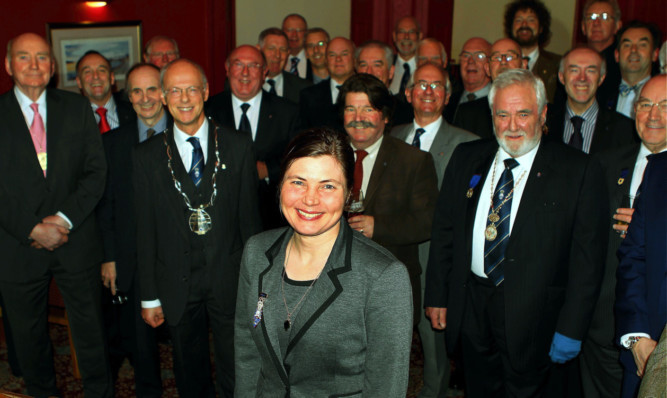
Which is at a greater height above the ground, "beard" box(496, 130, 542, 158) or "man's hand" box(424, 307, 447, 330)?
"beard" box(496, 130, 542, 158)

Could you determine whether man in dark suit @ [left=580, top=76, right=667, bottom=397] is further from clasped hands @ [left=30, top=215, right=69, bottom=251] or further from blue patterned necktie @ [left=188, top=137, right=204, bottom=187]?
clasped hands @ [left=30, top=215, right=69, bottom=251]

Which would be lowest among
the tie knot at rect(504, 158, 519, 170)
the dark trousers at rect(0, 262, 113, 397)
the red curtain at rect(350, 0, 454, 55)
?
the dark trousers at rect(0, 262, 113, 397)

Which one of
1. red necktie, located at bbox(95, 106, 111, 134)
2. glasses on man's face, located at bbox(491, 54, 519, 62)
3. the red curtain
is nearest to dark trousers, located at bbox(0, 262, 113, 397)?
red necktie, located at bbox(95, 106, 111, 134)

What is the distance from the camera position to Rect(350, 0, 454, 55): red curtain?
886 centimetres

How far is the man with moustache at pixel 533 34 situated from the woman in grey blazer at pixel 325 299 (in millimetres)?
4250

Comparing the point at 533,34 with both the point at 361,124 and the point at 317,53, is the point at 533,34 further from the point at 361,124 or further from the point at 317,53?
the point at 361,124

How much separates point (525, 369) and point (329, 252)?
4.48ft

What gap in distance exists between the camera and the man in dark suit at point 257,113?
4.52 metres

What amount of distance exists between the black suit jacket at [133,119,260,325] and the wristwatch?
1.83m

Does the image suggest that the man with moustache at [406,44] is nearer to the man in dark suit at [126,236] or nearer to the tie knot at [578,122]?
the tie knot at [578,122]

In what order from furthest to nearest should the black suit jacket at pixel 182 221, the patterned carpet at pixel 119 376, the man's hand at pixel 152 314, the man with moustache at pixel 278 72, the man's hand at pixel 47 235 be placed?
the man with moustache at pixel 278 72 → the patterned carpet at pixel 119 376 → the man's hand at pixel 47 235 → the man's hand at pixel 152 314 → the black suit jacket at pixel 182 221

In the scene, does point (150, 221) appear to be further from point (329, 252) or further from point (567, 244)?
point (567, 244)

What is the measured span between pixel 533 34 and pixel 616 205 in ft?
11.0

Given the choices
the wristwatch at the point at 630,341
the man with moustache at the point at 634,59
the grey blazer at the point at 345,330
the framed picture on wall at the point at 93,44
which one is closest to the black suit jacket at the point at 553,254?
the wristwatch at the point at 630,341
